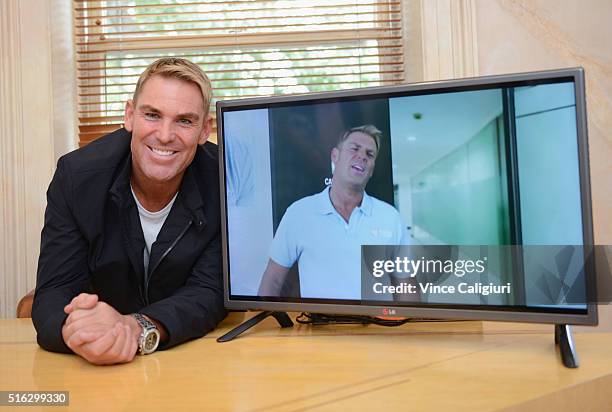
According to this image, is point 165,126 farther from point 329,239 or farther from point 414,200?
point 414,200

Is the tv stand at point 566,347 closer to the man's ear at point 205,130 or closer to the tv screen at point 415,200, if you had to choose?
the tv screen at point 415,200

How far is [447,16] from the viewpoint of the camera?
2209 mm

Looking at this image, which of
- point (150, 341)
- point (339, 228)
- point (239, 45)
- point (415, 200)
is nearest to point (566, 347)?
point (415, 200)

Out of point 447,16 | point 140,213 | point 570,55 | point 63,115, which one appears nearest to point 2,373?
point 140,213

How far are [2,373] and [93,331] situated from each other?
0.18 m

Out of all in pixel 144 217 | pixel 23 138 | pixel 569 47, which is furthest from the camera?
pixel 23 138

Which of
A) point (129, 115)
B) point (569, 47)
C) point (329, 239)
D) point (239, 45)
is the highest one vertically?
point (239, 45)

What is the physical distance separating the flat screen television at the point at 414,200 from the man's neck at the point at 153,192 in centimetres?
23

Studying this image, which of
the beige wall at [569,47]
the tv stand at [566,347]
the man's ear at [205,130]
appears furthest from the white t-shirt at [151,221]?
the beige wall at [569,47]

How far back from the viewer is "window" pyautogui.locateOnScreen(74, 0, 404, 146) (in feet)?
8.37

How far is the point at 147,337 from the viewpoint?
1.27 m

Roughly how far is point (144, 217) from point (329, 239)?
1.75ft

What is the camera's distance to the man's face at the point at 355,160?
1324 millimetres

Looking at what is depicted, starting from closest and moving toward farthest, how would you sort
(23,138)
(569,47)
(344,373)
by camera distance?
(344,373), (569,47), (23,138)
